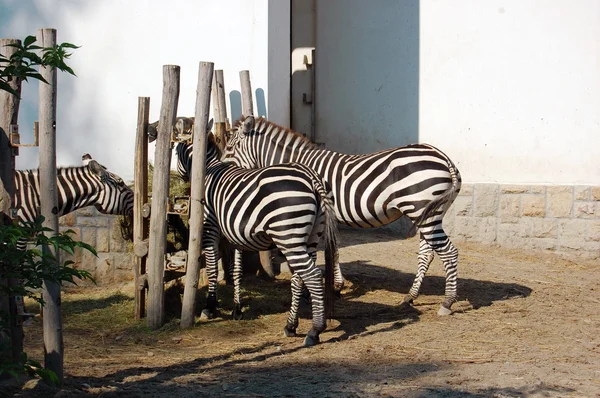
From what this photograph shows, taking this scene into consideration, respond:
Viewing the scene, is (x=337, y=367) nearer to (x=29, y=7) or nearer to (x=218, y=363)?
(x=218, y=363)

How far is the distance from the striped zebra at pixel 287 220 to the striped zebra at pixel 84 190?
133 cm

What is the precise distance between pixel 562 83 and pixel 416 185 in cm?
392

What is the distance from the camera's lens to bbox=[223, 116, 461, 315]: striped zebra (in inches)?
299

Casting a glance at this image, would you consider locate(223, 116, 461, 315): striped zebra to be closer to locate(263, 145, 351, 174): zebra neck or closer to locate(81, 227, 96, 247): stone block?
locate(263, 145, 351, 174): zebra neck

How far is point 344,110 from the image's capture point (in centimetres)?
1227

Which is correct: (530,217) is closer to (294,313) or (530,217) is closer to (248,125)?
(248,125)

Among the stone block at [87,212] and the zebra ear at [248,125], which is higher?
the zebra ear at [248,125]

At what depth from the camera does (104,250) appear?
364 inches

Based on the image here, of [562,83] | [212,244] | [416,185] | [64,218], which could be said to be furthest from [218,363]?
[562,83]

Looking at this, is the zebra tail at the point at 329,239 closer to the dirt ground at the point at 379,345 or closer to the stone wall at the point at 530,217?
the dirt ground at the point at 379,345

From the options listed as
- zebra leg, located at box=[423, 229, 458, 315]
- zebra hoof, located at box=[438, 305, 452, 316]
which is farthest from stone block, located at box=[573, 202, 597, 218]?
zebra hoof, located at box=[438, 305, 452, 316]

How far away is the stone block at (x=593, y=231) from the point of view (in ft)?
33.3

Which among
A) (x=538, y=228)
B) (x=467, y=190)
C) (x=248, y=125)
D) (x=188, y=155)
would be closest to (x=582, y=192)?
(x=538, y=228)

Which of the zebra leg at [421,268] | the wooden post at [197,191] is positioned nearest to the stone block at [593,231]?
the zebra leg at [421,268]
